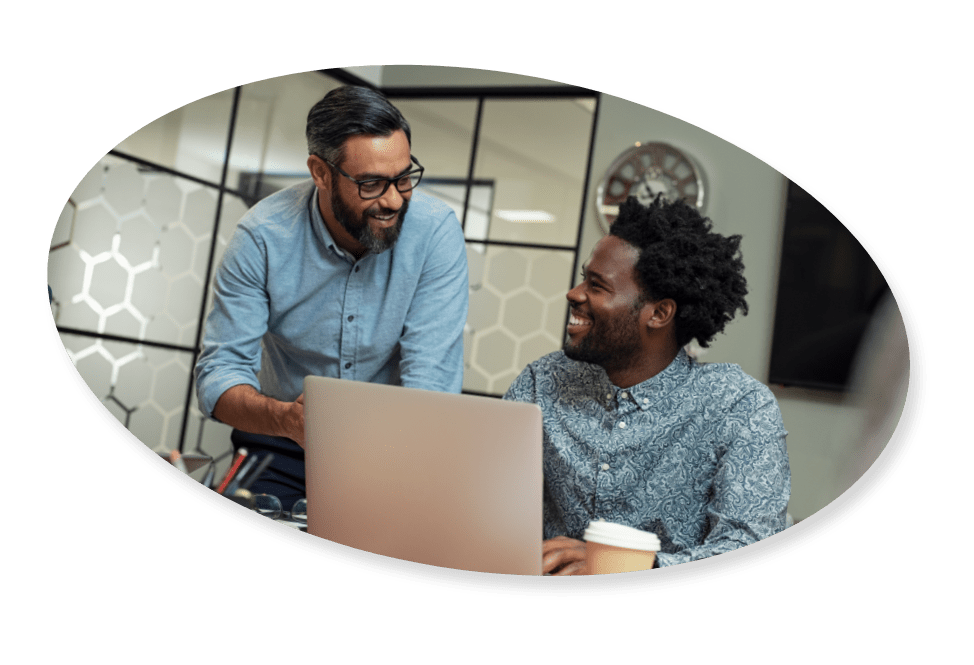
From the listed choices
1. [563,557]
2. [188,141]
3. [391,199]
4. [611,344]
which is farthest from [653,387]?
[188,141]

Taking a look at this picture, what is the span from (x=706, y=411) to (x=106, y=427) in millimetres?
1352

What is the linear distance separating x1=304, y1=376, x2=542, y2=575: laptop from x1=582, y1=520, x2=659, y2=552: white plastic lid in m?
0.12

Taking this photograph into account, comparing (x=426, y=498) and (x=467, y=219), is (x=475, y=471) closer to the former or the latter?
(x=426, y=498)

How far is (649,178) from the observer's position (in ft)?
8.88

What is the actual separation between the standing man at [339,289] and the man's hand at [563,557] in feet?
1.78

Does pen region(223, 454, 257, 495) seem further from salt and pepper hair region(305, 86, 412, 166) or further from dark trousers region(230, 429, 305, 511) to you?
salt and pepper hair region(305, 86, 412, 166)

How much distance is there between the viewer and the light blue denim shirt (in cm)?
221

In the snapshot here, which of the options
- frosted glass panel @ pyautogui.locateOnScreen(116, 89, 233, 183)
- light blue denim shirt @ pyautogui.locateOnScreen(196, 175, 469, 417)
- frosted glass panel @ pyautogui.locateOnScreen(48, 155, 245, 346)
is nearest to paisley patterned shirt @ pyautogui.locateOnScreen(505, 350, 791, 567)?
light blue denim shirt @ pyautogui.locateOnScreen(196, 175, 469, 417)

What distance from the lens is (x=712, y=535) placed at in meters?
1.86

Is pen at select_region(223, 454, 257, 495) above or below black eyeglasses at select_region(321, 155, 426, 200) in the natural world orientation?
below

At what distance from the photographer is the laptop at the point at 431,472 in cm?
164

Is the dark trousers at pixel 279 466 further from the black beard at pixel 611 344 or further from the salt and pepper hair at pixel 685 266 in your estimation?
the salt and pepper hair at pixel 685 266

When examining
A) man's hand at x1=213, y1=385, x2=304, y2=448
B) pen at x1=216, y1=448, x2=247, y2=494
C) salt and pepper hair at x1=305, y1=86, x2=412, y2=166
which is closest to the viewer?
pen at x1=216, y1=448, x2=247, y2=494

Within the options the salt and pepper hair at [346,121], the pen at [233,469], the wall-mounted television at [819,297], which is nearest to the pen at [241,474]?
the pen at [233,469]
